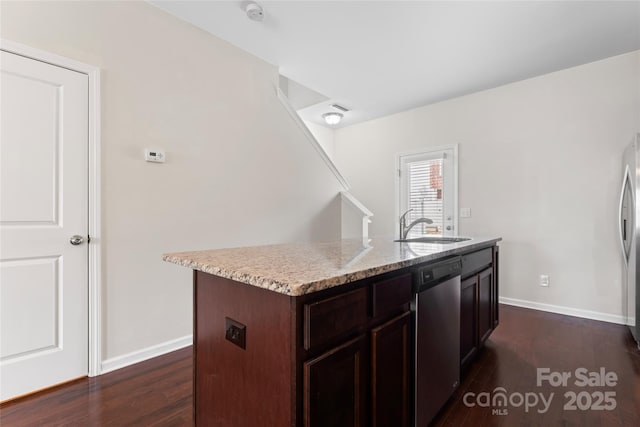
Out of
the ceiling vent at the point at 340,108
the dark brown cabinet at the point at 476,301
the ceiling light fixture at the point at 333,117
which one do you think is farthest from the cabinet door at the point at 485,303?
the ceiling light fixture at the point at 333,117

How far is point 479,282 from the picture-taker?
215 centimetres

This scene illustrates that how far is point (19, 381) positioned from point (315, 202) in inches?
114

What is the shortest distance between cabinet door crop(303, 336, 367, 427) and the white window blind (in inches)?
131

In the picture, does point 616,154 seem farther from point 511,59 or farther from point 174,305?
point 174,305

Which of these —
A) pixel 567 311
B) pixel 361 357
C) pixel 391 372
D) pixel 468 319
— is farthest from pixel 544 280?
pixel 361 357

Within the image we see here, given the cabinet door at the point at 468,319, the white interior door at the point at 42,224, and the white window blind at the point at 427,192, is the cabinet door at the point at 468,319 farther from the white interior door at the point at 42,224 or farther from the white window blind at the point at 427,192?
the white interior door at the point at 42,224

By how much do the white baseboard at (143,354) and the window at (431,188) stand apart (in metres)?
2.98

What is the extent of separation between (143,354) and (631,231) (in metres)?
4.06

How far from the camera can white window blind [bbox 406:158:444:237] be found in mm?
4281

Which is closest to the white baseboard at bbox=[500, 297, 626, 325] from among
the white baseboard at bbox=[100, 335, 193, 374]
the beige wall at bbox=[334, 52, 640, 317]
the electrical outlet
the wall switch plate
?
the beige wall at bbox=[334, 52, 640, 317]

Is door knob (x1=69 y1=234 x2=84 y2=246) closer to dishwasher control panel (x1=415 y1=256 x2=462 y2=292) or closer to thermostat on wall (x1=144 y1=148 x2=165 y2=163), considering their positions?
thermostat on wall (x1=144 y1=148 x2=165 y2=163)

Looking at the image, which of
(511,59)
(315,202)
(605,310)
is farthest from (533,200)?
(315,202)

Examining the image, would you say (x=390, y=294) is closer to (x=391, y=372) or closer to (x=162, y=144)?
(x=391, y=372)

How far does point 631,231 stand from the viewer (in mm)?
2572
